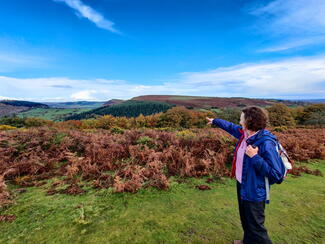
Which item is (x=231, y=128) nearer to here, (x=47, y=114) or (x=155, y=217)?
(x=155, y=217)

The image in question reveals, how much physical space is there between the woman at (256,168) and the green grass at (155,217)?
84 centimetres

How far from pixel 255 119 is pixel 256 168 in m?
0.65

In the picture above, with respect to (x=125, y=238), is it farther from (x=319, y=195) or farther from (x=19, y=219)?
(x=319, y=195)

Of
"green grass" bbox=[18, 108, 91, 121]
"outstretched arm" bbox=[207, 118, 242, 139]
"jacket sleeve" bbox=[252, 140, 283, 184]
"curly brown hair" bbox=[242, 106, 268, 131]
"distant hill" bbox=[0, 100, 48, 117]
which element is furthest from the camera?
"distant hill" bbox=[0, 100, 48, 117]

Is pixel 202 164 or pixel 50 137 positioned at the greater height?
pixel 50 137

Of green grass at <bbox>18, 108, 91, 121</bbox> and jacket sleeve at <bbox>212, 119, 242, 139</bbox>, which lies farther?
green grass at <bbox>18, 108, 91, 121</bbox>

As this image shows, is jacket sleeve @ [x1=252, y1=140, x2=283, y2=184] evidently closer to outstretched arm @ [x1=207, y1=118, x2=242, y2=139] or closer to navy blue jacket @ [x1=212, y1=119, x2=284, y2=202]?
navy blue jacket @ [x1=212, y1=119, x2=284, y2=202]

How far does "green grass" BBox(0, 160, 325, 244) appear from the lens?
9.02 ft

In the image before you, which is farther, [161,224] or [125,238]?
[161,224]

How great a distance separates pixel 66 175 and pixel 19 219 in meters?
1.88

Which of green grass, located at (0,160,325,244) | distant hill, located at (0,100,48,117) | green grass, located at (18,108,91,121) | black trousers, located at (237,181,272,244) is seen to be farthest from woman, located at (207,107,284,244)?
distant hill, located at (0,100,48,117)

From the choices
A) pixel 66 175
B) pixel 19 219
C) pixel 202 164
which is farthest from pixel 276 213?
pixel 66 175

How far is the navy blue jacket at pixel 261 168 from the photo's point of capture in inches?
75.9

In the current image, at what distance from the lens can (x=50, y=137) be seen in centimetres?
693
